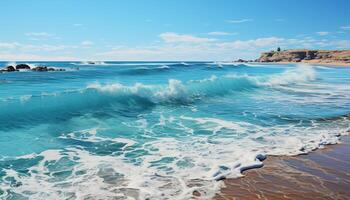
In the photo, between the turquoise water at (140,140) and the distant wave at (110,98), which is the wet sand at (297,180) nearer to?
the turquoise water at (140,140)

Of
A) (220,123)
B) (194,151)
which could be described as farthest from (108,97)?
(194,151)

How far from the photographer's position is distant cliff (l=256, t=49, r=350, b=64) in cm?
10557

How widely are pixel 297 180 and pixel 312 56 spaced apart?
4847 inches

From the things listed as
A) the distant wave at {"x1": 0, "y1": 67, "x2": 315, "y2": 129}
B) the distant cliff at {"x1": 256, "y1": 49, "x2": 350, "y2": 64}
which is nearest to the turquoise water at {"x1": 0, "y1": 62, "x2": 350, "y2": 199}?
the distant wave at {"x1": 0, "y1": 67, "x2": 315, "y2": 129}

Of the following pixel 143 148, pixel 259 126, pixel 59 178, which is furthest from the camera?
pixel 259 126

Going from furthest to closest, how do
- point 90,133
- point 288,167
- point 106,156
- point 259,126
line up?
point 259,126, point 90,133, point 106,156, point 288,167

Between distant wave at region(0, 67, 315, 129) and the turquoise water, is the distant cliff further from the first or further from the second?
the turquoise water

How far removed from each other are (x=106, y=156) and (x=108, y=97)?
9.91 meters

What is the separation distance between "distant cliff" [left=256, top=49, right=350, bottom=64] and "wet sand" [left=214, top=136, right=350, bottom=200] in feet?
334

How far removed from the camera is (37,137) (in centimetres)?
1037

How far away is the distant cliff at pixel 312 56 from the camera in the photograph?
10557cm

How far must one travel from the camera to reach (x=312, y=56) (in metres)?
119

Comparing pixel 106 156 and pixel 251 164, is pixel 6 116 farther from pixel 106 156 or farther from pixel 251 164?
pixel 251 164

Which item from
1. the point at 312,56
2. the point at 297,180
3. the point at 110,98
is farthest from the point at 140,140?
the point at 312,56
